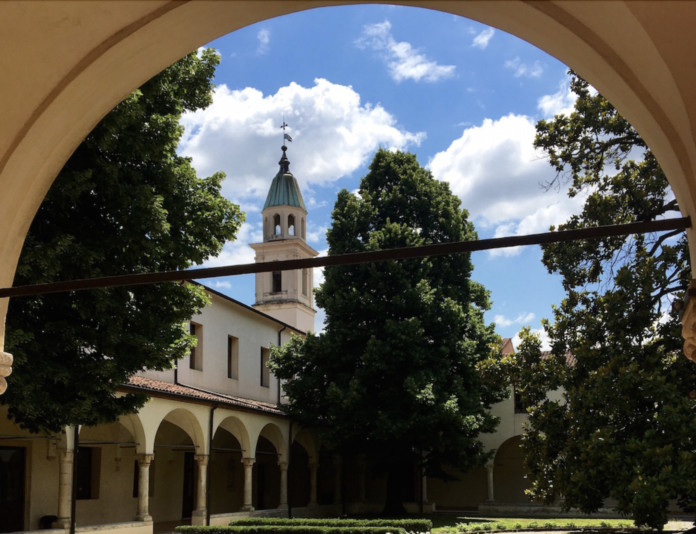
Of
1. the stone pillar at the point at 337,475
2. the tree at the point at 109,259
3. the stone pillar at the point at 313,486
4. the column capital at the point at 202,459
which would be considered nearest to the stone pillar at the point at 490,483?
the stone pillar at the point at 337,475

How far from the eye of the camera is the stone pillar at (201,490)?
20.4m

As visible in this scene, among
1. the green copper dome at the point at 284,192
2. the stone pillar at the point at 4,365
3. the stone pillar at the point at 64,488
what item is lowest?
the stone pillar at the point at 64,488

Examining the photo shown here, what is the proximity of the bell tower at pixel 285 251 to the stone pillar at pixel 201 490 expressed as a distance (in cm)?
2082

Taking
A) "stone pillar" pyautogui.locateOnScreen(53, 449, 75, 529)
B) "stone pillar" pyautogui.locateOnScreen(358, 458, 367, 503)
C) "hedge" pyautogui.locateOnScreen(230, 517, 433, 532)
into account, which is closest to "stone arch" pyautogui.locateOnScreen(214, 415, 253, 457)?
"hedge" pyautogui.locateOnScreen(230, 517, 433, 532)

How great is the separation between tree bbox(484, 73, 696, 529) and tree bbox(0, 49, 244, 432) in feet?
25.5

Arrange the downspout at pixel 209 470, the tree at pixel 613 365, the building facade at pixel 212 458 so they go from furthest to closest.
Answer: the downspout at pixel 209 470 → the building facade at pixel 212 458 → the tree at pixel 613 365

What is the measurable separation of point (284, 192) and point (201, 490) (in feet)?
84.7

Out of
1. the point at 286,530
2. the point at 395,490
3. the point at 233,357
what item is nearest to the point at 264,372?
the point at 233,357

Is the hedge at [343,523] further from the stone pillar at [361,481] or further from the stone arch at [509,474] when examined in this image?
the stone arch at [509,474]

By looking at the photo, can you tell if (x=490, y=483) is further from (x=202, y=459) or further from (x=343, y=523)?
(x=343, y=523)

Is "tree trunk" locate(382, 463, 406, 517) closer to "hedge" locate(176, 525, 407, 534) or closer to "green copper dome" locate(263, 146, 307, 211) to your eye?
"hedge" locate(176, 525, 407, 534)

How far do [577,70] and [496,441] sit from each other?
30321 millimetres

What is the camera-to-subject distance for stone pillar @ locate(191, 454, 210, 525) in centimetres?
2044

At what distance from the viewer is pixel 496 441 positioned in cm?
3259
